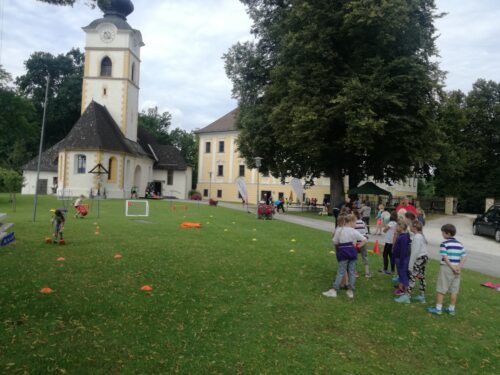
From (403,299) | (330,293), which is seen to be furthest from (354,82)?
(330,293)

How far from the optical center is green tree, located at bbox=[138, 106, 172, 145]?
78312 mm

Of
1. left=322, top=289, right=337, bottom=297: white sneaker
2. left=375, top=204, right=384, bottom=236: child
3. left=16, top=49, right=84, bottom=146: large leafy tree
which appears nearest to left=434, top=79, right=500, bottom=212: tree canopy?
left=375, top=204, right=384, bottom=236: child

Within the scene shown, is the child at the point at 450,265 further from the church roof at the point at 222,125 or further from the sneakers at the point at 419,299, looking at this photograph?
the church roof at the point at 222,125

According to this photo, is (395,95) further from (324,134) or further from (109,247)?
(109,247)

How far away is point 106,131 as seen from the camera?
46.9 m

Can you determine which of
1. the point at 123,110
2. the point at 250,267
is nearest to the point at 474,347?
the point at 250,267

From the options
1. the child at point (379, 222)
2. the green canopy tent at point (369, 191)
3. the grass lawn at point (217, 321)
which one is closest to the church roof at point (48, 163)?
the green canopy tent at point (369, 191)

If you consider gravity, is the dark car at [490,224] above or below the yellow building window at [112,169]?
below

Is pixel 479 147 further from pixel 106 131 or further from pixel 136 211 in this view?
pixel 106 131

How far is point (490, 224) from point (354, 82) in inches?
430

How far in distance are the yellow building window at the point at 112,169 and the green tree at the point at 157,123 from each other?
3174 centimetres

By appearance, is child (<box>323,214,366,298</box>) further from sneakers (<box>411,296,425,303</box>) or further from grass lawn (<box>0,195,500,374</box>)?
sneakers (<box>411,296,425,303</box>)

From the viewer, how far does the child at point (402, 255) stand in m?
8.21

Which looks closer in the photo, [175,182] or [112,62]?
[112,62]
